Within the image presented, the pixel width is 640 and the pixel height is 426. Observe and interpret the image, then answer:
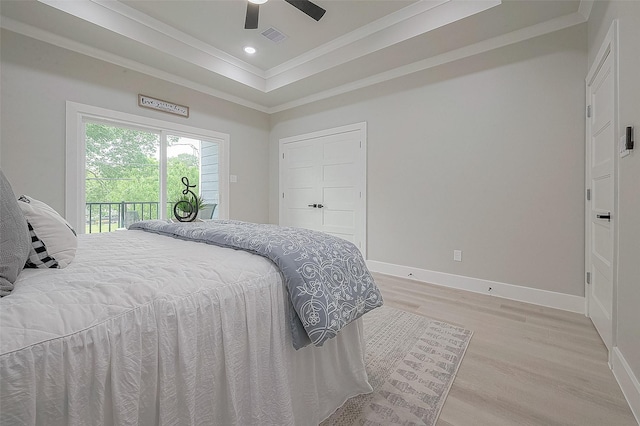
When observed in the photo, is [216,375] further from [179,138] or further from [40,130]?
[179,138]

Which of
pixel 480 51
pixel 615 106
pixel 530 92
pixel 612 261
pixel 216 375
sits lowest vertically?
pixel 216 375

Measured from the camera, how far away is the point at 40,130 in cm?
286

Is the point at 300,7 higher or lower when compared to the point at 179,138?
higher

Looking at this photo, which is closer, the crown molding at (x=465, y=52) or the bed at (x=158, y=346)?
the bed at (x=158, y=346)

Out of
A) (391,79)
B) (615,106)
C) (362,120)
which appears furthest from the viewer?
(362,120)

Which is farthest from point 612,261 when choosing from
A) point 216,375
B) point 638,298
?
point 216,375

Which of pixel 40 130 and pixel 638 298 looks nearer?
pixel 638 298

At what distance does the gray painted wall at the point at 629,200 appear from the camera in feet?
4.47

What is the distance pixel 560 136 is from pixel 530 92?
52cm

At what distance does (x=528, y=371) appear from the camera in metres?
1.66

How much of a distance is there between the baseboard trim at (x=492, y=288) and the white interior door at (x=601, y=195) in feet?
0.57

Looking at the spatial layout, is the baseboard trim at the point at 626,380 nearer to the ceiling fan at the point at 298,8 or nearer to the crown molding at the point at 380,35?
the crown molding at the point at 380,35

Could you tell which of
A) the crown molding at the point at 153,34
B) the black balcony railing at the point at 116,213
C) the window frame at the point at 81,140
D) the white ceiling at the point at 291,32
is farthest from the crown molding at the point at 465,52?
the black balcony railing at the point at 116,213

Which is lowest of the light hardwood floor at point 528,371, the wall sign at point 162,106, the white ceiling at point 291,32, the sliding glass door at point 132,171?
the light hardwood floor at point 528,371
